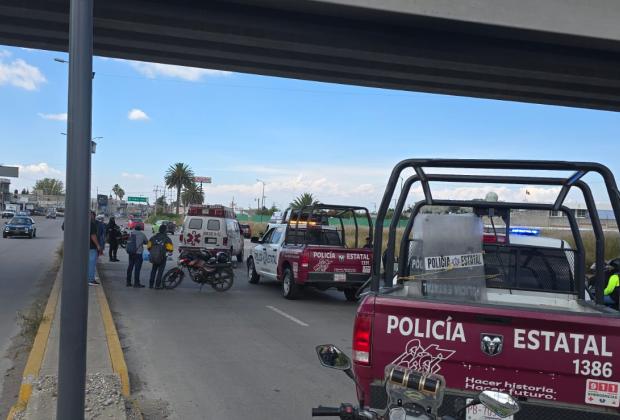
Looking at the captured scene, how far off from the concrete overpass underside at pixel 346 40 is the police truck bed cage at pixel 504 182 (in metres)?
8.27

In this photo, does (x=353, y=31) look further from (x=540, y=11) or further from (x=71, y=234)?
(x=71, y=234)

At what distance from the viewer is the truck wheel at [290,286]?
44.9 feet

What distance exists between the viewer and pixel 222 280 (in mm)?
14586

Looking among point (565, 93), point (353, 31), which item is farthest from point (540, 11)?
point (565, 93)

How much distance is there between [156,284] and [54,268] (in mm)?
5598

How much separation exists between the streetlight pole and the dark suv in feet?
121

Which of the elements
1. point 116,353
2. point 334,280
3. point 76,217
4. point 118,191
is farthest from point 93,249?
point 118,191

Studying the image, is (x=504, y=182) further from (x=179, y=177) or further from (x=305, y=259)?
(x=179, y=177)

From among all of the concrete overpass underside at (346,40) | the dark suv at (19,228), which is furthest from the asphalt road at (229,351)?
the dark suv at (19,228)

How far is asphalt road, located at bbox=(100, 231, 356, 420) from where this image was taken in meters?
5.88

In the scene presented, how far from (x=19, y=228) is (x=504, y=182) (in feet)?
126

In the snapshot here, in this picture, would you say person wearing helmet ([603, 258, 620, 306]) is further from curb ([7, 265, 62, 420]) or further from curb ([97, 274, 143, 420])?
curb ([7, 265, 62, 420])

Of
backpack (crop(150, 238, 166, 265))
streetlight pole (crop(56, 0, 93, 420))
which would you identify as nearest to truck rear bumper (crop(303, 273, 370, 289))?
backpack (crop(150, 238, 166, 265))

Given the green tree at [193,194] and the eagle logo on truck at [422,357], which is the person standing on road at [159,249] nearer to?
the eagle logo on truck at [422,357]
